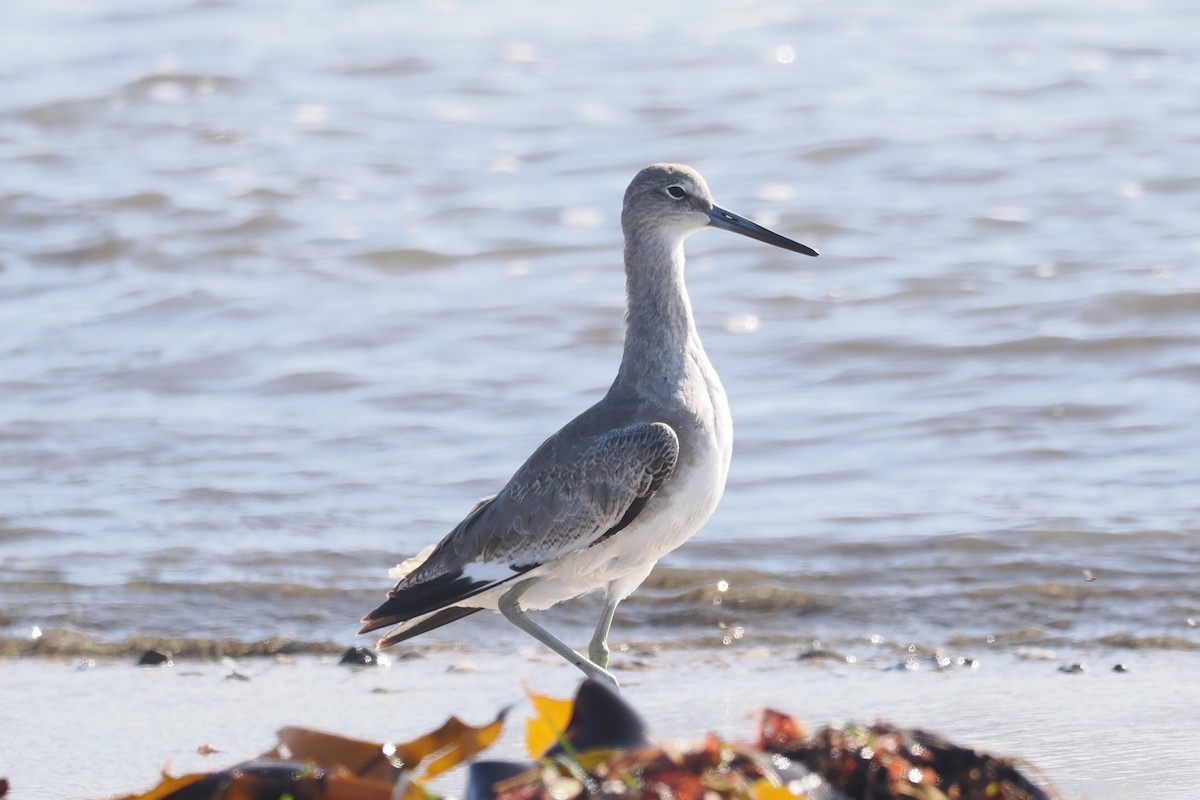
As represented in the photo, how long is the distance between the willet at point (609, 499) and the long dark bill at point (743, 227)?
0.19 meters

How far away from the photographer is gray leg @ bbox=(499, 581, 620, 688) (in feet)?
16.1

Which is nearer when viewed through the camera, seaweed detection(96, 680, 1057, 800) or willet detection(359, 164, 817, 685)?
seaweed detection(96, 680, 1057, 800)

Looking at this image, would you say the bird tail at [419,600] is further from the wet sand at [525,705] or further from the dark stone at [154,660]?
the dark stone at [154,660]

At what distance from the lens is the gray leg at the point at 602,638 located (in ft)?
16.6

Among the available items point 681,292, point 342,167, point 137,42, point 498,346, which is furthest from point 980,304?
point 137,42

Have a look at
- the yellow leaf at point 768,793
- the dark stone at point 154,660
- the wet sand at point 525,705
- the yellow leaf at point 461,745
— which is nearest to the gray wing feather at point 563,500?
the wet sand at point 525,705

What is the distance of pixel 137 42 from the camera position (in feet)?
54.2

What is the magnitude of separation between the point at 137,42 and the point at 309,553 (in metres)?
11.0

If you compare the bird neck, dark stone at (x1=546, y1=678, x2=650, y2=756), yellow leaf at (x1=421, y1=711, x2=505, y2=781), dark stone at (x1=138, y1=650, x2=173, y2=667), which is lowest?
dark stone at (x1=138, y1=650, x2=173, y2=667)

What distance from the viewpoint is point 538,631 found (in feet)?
16.7

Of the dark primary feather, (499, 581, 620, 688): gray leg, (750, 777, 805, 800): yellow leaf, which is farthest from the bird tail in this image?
(750, 777, 805, 800): yellow leaf

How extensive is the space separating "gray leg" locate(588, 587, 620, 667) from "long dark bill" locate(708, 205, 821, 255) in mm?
1167

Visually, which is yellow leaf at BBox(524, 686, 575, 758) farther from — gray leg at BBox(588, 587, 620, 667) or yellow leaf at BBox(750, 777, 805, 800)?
gray leg at BBox(588, 587, 620, 667)

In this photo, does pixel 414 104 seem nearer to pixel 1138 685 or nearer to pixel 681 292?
pixel 681 292
